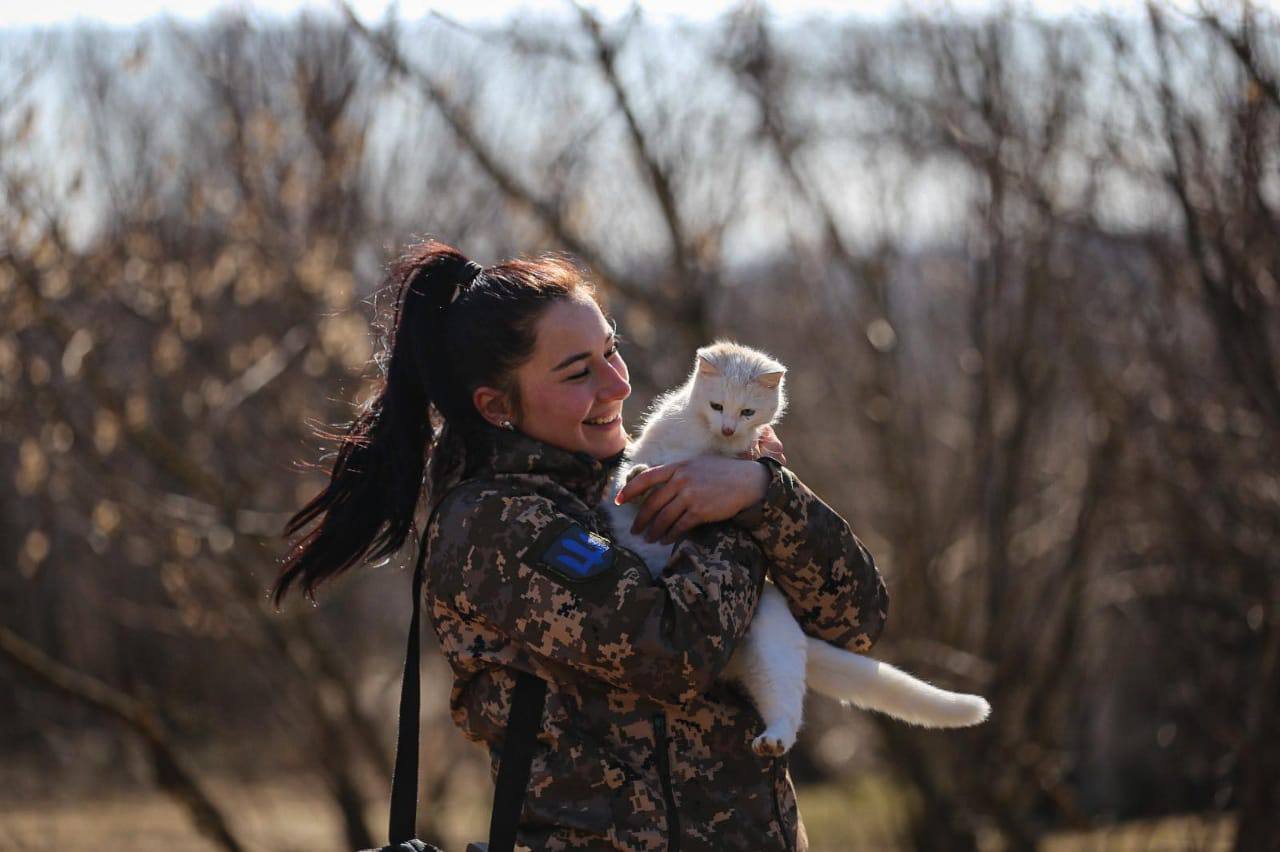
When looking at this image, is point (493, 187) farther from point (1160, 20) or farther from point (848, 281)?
point (1160, 20)

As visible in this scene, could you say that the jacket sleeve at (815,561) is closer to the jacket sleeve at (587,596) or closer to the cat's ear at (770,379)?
the jacket sleeve at (587,596)

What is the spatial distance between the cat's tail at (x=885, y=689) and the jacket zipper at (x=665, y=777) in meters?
0.56

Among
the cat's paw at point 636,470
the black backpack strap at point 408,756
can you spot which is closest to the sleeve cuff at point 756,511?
the cat's paw at point 636,470

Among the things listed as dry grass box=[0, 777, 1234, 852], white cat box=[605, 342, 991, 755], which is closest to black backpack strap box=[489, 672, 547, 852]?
white cat box=[605, 342, 991, 755]

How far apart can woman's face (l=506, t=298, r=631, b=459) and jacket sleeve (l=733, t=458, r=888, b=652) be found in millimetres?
325

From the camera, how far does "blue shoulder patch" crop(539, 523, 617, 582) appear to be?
6.93 ft

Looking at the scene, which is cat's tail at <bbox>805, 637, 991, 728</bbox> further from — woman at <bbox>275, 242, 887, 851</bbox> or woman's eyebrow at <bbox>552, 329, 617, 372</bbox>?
woman's eyebrow at <bbox>552, 329, 617, 372</bbox>

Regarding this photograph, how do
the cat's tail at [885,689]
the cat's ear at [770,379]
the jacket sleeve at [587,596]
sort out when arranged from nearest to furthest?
the jacket sleeve at [587,596]
the cat's tail at [885,689]
the cat's ear at [770,379]

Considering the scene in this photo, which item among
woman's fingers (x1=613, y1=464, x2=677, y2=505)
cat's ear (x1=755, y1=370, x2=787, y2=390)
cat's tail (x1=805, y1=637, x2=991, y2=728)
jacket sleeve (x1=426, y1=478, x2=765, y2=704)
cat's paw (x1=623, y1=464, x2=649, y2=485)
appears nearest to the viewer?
jacket sleeve (x1=426, y1=478, x2=765, y2=704)

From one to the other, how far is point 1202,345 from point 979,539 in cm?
205

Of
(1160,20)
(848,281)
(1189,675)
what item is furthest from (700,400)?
(848,281)

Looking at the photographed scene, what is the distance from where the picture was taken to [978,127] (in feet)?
24.0

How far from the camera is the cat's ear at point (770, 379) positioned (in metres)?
3.10

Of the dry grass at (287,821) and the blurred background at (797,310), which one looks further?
the dry grass at (287,821)
